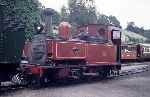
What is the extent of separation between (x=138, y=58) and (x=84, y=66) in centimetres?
1425

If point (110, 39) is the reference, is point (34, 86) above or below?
below

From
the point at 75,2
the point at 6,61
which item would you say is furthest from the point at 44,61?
the point at 75,2

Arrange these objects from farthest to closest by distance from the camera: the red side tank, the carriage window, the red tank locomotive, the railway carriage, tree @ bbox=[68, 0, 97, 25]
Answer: tree @ bbox=[68, 0, 97, 25]
the railway carriage
the carriage window
the red side tank
the red tank locomotive

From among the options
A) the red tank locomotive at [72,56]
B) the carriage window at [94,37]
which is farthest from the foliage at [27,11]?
the red tank locomotive at [72,56]

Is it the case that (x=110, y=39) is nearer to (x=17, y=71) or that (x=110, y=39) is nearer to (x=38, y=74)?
(x=38, y=74)

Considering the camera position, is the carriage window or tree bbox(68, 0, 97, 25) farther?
tree bbox(68, 0, 97, 25)

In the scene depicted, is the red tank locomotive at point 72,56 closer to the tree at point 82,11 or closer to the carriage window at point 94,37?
the carriage window at point 94,37

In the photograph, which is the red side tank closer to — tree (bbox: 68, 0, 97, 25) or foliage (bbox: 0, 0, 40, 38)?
foliage (bbox: 0, 0, 40, 38)

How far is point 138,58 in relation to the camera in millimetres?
29516

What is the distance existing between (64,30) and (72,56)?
1.23 m

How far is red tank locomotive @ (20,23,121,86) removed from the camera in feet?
47.6

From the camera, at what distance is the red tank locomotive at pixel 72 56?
47.6 ft

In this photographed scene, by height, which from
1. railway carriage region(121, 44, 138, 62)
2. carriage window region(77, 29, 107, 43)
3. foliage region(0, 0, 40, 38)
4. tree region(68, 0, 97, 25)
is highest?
tree region(68, 0, 97, 25)

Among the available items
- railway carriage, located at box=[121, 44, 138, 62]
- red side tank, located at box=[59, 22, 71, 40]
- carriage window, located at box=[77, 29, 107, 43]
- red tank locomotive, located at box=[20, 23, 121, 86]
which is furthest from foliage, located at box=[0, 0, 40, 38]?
red side tank, located at box=[59, 22, 71, 40]
